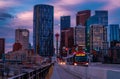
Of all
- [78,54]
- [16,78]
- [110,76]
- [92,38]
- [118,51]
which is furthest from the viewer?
[92,38]

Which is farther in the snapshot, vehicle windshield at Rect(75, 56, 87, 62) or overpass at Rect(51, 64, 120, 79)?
vehicle windshield at Rect(75, 56, 87, 62)

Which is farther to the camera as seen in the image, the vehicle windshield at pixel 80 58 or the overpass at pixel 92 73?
the vehicle windshield at pixel 80 58

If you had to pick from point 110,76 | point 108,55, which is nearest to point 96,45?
point 108,55

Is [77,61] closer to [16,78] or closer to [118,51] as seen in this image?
[118,51]

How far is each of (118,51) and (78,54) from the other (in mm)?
13837

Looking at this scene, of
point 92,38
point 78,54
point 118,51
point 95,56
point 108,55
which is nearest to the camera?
point 78,54

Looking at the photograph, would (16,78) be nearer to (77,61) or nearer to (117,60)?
(77,61)

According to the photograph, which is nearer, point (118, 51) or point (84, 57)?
point (84, 57)

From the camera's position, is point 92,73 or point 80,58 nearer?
point 92,73

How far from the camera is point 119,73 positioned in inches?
594

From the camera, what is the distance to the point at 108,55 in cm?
10525

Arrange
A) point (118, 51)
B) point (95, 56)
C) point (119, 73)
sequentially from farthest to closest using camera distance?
point (95, 56) < point (118, 51) < point (119, 73)

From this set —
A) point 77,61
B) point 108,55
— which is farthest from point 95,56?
point 77,61

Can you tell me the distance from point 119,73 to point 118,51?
274 ft
